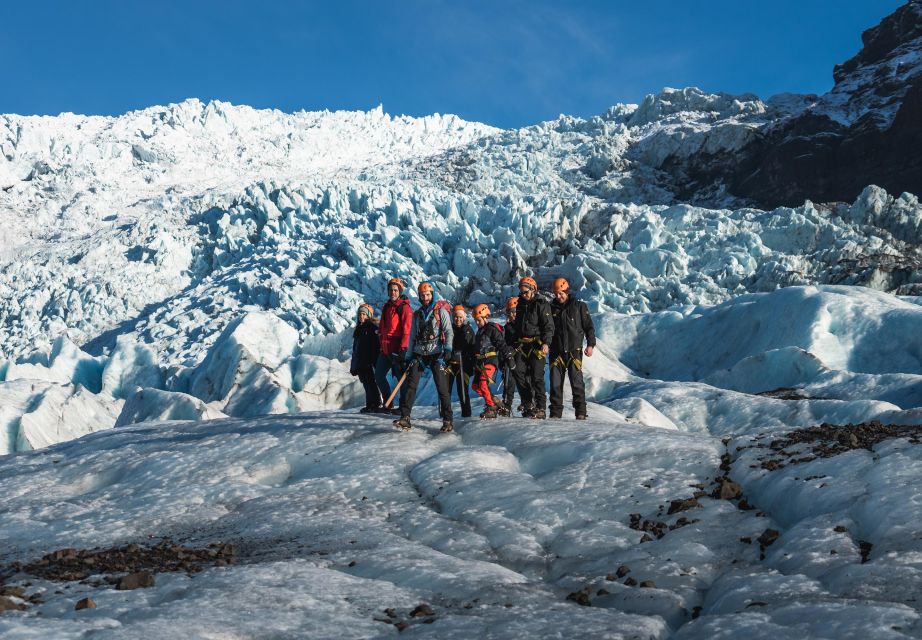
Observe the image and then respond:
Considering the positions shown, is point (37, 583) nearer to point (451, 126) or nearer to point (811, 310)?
point (811, 310)

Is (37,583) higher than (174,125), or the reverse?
(174,125)

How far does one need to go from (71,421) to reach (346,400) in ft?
30.4

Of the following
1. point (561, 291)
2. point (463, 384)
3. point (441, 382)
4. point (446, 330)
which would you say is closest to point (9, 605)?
point (441, 382)

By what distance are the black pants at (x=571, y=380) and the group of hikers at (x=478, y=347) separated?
1 cm

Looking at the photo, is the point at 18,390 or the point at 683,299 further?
the point at 683,299

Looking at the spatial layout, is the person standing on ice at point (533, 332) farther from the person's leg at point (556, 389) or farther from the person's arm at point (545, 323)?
the person's leg at point (556, 389)

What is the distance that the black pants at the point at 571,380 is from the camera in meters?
12.0

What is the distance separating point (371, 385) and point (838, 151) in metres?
78.8

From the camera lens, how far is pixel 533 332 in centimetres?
1180

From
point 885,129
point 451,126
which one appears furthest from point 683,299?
point 451,126

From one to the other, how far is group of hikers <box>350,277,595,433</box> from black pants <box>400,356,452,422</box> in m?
0.01

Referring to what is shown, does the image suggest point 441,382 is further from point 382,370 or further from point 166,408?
point 166,408

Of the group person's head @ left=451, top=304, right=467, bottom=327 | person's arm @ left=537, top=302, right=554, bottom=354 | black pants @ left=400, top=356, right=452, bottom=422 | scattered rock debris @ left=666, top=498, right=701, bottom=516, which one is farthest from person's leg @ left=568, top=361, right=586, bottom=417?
scattered rock debris @ left=666, top=498, right=701, bottom=516

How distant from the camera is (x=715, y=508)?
7.31 meters
